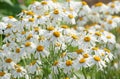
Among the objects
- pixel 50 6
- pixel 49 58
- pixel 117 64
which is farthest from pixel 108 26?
pixel 49 58

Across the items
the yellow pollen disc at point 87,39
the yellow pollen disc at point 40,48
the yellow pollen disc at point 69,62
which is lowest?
the yellow pollen disc at point 69,62

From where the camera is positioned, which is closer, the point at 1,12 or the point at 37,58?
the point at 37,58

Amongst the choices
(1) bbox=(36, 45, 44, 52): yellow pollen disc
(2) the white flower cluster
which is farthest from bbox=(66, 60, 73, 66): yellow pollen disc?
(1) bbox=(36, 45, 44, 52): yellow pollen disc

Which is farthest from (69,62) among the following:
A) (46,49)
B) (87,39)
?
(87,39)

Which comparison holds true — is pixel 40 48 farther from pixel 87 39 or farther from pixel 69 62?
pixel 87 39

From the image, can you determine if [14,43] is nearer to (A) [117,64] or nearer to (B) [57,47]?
(B) [57,47]

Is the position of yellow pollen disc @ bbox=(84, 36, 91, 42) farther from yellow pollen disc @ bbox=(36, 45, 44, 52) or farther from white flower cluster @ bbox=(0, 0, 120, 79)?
yellow pollen disc @ bbox=(36, 45, 44, 52)

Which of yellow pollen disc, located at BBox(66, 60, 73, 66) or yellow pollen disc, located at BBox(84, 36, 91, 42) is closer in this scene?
yellow pollen disc, located at BBox(66, 60, 73, 66)

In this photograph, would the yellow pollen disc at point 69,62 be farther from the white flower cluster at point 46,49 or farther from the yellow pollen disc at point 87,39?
the yellow pollen disc at point 87,39

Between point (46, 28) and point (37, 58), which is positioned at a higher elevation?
point (46, 28)

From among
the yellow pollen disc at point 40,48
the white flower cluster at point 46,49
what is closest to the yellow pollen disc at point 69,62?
the white flower cluster at point 46,49

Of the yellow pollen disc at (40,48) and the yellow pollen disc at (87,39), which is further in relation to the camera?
the yellow pollen disc at (87,39)
